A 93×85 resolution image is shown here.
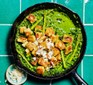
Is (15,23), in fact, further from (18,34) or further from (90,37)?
(90,37)

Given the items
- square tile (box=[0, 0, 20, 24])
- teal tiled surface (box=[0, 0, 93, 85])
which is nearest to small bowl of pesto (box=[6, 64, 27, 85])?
teal tiled surface (box=[0, 0, 93, 85])

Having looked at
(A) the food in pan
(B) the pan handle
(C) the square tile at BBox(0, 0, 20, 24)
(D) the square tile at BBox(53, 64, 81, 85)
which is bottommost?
(D) the square tile at BBox(53, 64, 81, 85)

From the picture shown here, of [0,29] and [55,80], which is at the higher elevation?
[0,29]

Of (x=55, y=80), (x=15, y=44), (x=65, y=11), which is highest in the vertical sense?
(x=65, y=11)

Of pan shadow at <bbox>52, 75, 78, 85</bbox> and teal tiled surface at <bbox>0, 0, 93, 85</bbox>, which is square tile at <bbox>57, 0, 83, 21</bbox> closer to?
teal tiled surface at <bbox>0, 0, 93, 85</bbox>

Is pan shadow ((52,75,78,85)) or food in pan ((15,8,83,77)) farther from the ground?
food in pan ((15,8,83,77))

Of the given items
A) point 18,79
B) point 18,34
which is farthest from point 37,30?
point 18,79

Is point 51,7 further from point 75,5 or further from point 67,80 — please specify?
point 67,80
